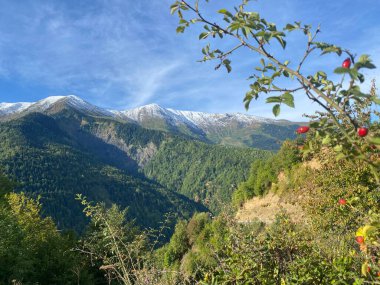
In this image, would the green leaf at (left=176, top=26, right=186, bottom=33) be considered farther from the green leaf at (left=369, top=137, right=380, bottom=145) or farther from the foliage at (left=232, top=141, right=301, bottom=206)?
the foliage at (left=232, top=141, right=301, bottom=206)

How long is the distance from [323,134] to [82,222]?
203m

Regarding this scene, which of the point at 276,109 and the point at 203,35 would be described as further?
the point at 203,35

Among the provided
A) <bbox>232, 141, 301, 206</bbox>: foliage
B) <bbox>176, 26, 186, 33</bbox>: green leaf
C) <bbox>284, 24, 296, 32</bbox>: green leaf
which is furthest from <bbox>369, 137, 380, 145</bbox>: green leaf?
<bbox>232, 141, 301, 206</bbox>: foliage

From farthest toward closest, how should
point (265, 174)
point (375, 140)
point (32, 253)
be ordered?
1. point (265, 174)
2. point (32, 253)
3. point (375, 140)

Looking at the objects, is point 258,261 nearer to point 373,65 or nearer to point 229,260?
point 229,260

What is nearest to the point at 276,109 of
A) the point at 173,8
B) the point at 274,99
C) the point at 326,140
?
the point at 274,99

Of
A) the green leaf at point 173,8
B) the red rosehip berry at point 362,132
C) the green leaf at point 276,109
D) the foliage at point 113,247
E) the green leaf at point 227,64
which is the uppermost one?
the green leaf at point 173,8

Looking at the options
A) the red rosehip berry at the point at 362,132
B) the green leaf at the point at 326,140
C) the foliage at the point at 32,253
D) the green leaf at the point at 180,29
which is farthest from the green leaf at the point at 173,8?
the foliage at the point at 32,253

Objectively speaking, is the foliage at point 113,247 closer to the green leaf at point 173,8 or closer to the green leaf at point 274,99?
the green leaf at point 173,8

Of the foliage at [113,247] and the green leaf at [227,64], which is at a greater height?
the green leaf at [227,64]

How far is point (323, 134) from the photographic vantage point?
222 cm

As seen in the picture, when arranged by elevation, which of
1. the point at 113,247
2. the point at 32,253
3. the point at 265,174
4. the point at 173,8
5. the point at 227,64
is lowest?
the point at 32,253

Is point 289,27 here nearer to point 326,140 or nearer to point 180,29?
point 326,140

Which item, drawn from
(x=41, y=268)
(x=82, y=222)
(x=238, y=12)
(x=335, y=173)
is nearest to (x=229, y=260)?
(x=238, y=12)
